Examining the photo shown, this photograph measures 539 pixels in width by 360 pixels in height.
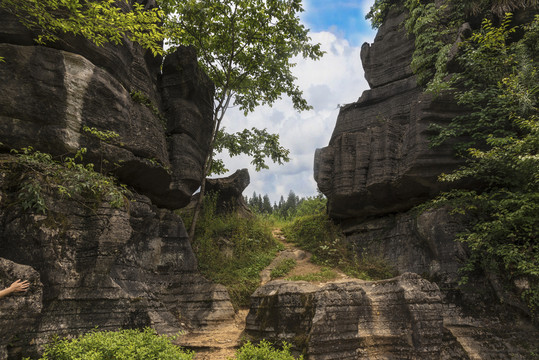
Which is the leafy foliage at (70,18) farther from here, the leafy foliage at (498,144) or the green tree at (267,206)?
the green tree at (267,206)

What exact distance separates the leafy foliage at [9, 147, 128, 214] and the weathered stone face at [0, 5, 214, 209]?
58 cm

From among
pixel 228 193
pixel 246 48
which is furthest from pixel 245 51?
pixel 228 193

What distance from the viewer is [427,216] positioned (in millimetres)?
10609

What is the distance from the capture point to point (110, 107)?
334 inches

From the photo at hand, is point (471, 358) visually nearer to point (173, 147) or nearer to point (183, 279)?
point (183, 279)

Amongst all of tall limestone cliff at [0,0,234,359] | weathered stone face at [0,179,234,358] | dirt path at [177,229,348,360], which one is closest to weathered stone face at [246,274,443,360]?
dirt path at [177,229,348,360]

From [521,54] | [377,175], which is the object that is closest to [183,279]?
[377,175]

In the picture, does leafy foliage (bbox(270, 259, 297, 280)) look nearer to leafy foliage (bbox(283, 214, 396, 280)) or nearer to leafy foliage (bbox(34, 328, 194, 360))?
leafy foliage (bbox(283, 214, 396, 280))

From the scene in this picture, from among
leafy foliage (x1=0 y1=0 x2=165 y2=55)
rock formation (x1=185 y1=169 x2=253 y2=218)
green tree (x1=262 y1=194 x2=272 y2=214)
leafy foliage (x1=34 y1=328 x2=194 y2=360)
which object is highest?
green tree (x1=262 y1=194 x2=272 y2=214)

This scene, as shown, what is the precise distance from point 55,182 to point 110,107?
273cm

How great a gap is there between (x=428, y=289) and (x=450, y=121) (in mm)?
6790

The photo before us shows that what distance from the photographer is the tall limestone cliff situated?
5.98m

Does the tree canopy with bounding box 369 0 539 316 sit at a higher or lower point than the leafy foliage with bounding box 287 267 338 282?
higher

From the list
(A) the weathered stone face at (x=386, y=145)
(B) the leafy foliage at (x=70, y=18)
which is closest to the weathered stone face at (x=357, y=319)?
(A) the weathered stone face at (x=386, y=145)
